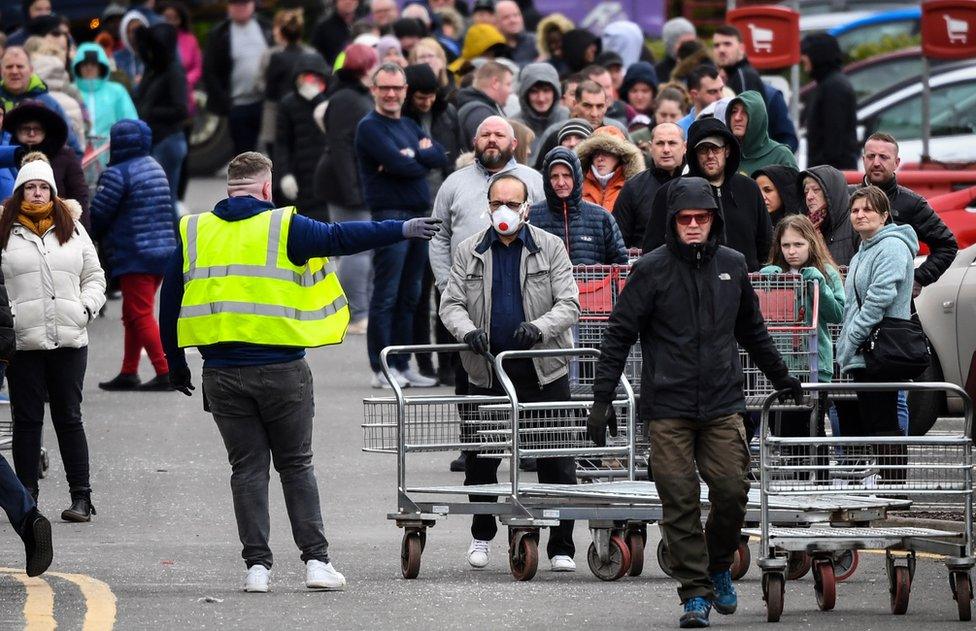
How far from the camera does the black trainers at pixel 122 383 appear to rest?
53.9 feet

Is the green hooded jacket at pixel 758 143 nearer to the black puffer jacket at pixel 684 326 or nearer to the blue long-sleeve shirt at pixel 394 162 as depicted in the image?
the blue long-sleeve shirt at pixel 394 162

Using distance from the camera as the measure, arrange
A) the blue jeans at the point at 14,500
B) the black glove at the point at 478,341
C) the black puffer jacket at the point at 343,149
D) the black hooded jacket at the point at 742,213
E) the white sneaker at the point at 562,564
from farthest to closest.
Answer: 1. the black puffer jacket at the point at 343,149
2. the black hooded jacket at the point at 742,213
3. the white sneaker at the point at 562,564
4. the black glove at the point at 478,341
5. the blue jeans at the point at 14,500

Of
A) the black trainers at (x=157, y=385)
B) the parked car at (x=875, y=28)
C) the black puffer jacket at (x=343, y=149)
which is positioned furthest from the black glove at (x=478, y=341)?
the parked car at (x=875, y=28)

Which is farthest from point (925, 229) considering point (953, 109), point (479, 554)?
point (953, 109)

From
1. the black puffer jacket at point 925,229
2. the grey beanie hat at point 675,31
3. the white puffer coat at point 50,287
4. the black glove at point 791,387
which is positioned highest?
the grey beanie hat at point 675,31

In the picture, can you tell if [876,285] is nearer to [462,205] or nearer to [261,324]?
[462,205]

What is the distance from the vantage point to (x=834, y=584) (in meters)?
9.33

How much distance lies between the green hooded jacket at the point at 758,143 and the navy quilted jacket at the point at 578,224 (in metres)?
1.69

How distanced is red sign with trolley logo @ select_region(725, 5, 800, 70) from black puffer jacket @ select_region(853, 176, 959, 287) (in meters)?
7.47

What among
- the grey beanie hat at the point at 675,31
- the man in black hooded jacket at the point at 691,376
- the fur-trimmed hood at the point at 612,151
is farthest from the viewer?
the grey beanie hat at the point at 675,31

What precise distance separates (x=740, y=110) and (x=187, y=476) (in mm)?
4052

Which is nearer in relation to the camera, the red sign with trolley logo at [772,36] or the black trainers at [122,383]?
the black trainers at [122,383]

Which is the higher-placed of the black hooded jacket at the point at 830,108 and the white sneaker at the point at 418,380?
the black hooded jacket at the point at 830,108

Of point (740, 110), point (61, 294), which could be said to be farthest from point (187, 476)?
point (740, 110)
